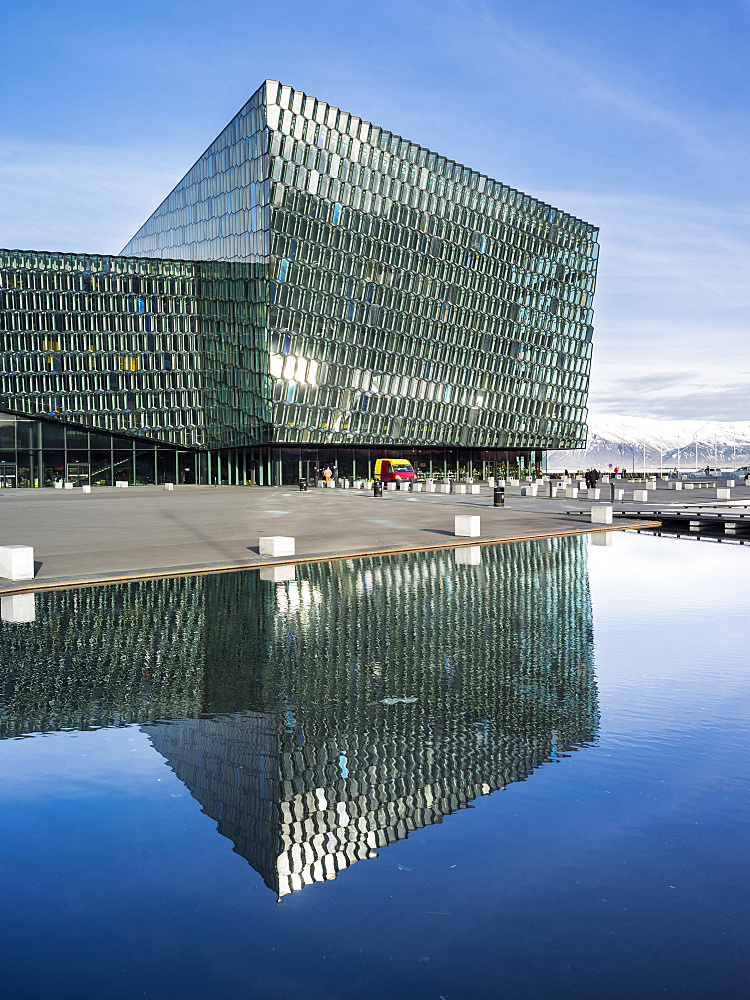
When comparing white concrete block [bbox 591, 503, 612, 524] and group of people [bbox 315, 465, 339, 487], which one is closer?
white concrete block [bbox 591, 503, 612, 524]

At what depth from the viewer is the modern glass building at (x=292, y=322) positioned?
2901 inches

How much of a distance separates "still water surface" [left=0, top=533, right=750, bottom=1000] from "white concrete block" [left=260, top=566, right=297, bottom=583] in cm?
501

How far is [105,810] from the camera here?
576cm

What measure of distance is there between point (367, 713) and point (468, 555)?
1332cm

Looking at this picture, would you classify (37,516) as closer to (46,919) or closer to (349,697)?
(349,697)

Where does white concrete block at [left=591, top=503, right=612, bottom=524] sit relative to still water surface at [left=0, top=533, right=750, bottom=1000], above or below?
above

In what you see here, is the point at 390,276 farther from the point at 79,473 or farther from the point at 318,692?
the point at 318,692

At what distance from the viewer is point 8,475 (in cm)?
8388

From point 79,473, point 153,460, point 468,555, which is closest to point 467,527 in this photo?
point 468,555

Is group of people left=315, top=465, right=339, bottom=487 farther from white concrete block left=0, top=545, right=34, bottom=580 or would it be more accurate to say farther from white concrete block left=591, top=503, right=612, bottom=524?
white concrete block left=0, top=545, right=34, bottom=580

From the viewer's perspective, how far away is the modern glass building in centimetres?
7369

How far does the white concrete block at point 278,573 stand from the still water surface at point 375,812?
5.01 meters

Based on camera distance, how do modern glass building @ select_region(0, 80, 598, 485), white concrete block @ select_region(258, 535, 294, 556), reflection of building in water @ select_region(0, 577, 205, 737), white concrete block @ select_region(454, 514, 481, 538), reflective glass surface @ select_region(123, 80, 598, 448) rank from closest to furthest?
reflection of building in water @ select_region(0, 577, 205, 737)
white concrete block @ select_region(258, 535, 294, 556)
white concrete block @ select_region(454, 514, 481, 538)
reflective glass surface @ select_region(123, 80, 598, 448)
modern glass building @ select_region(0, 80, 598, 485)

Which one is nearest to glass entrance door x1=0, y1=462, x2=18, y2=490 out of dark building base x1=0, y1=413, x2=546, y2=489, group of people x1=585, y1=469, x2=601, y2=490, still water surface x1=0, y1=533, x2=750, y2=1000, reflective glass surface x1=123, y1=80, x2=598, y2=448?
dark building base x1=0, y1=413, x2=546, y2=489
